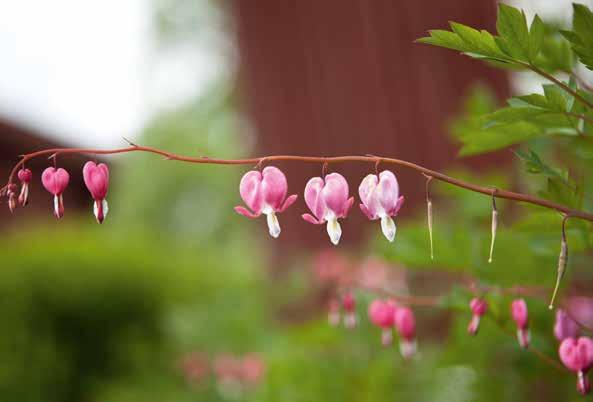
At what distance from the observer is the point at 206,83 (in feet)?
39.8

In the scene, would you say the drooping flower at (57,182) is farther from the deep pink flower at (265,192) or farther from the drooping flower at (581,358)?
the drooping flower at (581,358)

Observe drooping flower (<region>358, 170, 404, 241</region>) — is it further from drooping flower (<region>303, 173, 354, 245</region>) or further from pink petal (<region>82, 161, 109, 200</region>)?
pink petal (<region>82, 161, 109, 200</region>)

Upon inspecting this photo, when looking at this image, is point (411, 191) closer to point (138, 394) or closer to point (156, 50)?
point (138, 394)

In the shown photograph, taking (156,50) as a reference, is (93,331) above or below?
below

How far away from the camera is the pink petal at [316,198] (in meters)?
0.67

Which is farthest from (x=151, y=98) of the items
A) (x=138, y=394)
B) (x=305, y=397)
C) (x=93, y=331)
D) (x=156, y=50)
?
(x=305, y=397)

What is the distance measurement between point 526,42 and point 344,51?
197 cm

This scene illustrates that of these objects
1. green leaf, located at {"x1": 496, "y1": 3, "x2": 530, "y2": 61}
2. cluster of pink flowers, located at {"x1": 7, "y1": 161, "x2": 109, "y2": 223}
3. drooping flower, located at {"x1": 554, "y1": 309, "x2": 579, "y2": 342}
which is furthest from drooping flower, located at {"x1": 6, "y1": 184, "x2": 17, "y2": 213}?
drooping flower, located at {"x1": 554, "y1": 309, "x2": 579, "y2": 342}

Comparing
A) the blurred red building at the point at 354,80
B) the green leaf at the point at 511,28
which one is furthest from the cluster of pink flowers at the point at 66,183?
the blurred red building at the point at 354,80

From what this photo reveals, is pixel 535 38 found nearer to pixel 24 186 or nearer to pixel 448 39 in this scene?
pixel 448 39

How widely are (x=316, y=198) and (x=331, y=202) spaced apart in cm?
2

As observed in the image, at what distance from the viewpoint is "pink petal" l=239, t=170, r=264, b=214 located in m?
0.67

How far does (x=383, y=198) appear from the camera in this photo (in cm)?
64

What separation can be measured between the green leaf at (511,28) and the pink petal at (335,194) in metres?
0.20
